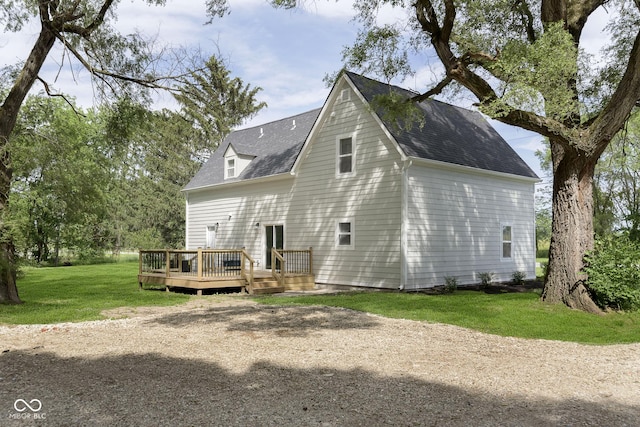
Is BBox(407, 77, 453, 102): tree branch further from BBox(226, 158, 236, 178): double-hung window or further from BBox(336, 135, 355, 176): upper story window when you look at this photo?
BBox(226, 158, 236, 178): double-hung window

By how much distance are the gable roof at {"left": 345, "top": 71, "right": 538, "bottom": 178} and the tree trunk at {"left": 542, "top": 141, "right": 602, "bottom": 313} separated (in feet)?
16.7

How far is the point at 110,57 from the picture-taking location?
13.4 metres

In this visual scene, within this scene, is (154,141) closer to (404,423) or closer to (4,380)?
(4,380)

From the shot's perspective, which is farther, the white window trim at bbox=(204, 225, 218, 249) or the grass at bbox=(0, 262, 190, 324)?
the white window trim at bbox=(204, 225, 218, 249)

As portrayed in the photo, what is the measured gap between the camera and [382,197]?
16.2 meters

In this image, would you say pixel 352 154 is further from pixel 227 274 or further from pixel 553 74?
pixel 553 74

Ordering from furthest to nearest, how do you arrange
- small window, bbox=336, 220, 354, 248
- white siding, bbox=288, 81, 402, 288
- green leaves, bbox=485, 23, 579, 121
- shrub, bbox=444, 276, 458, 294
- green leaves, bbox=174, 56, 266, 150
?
1. green leaves, bbox=174, 56, 266, 150
2. small window, bbox=336, 220, 354, 248
3. white siding, bbox=288, 81, 402, 288
4. shrub, bbox=444, 276, 458, 294
5. green leaves, bbox=485, 23, 579, 121

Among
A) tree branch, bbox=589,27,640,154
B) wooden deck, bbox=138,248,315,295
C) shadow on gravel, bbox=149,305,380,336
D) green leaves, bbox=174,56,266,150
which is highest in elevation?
green leaves, bbox=174,56,266,150

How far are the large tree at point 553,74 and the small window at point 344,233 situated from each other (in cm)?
537

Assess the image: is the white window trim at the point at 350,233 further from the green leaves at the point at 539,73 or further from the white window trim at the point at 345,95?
Answer: the green leaves at the point at 539,73

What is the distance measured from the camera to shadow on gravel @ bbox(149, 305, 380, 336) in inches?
364

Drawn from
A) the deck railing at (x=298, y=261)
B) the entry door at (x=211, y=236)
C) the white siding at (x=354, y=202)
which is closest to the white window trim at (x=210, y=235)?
the entry door at (x=211, y=236)

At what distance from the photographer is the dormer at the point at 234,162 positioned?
72.1 ft

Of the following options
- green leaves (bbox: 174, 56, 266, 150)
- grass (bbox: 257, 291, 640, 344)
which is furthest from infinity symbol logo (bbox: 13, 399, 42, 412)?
green leaves (bbox: 174, 56, 266, 150)
